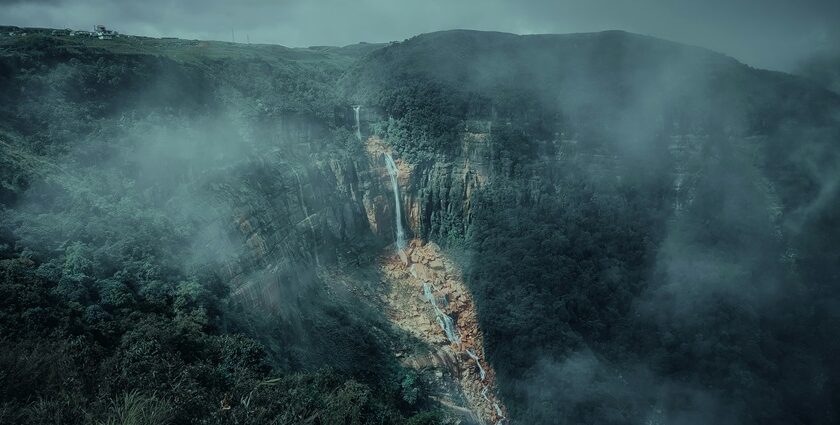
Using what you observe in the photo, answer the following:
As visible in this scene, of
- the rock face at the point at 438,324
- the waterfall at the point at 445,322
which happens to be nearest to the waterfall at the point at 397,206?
the rock face at the point at 438,324

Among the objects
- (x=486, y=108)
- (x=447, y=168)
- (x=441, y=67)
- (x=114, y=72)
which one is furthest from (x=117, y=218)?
(x=441, y=67)

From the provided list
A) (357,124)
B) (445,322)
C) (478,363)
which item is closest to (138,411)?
(478,363)

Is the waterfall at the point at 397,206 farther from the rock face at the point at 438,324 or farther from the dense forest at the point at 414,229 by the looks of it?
the dense forest at the point at 414,229

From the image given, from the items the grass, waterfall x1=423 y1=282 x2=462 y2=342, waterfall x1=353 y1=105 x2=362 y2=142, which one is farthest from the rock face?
the grass

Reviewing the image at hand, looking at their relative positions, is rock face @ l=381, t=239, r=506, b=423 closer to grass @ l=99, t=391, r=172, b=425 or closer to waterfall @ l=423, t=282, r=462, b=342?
waterfall @ l=423, t=282, r=462, b=342

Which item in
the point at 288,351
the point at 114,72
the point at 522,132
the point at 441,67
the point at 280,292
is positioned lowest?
the point at 288,351

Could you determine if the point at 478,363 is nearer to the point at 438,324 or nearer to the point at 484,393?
the point at 484,393

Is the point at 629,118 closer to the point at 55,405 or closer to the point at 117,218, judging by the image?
the point at 117,218
